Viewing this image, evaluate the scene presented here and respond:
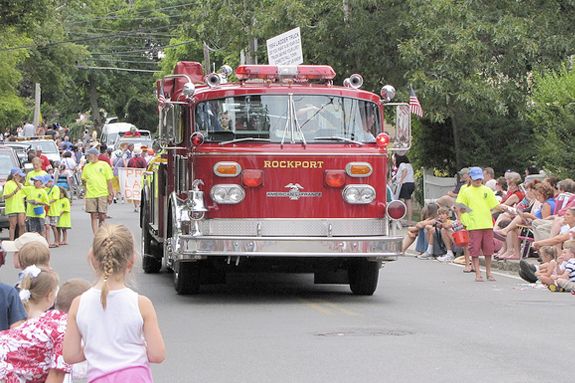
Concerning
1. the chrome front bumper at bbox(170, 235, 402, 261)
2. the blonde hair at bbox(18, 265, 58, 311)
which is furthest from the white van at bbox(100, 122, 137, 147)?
the blonde hair at bbox(18, 265, 58, 311)

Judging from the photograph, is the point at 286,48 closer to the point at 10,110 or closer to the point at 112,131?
the point at 10,110

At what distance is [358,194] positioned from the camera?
15547mm

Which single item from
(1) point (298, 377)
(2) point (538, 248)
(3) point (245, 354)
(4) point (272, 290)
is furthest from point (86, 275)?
(1) point (298, 377)

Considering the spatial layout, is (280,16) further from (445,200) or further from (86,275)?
(86,275)

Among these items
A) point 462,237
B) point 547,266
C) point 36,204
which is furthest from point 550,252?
point 36,204

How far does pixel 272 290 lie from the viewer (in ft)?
56.8

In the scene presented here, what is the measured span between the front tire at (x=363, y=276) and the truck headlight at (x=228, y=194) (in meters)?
1.87

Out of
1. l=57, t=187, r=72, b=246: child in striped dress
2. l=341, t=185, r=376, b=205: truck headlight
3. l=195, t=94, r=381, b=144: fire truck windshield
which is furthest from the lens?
l=57, t=187, r=72, b=246: child in striped dress

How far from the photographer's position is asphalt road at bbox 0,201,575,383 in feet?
34.7

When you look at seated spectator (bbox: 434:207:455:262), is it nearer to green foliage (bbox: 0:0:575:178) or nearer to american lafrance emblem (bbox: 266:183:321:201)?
green foliage (bbox: 0:0:575:178)

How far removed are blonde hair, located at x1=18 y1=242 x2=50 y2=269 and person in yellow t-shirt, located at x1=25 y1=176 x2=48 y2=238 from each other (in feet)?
56.7

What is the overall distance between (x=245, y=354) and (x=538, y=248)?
353 inches

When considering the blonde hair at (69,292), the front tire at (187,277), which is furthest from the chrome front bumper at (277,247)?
the blonde hair at (69,292)

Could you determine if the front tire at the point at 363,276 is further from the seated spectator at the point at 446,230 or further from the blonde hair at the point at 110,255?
the blonde hair at the point at 110,255
